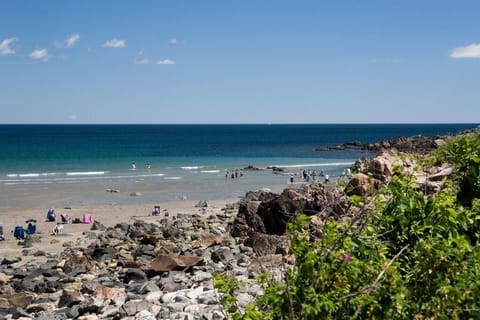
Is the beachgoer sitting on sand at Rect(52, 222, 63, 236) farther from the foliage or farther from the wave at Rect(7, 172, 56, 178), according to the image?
the wave at Rect(7, 172, 56, 178)

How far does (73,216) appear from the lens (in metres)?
26.7

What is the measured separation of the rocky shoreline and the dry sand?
89 centimetres

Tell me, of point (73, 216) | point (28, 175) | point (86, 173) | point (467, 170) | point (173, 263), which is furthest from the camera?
point (86, 173)

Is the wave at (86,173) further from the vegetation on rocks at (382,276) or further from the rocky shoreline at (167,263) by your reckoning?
the vegetation on rocks at (382,276)

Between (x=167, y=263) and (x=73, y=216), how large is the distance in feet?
51.2


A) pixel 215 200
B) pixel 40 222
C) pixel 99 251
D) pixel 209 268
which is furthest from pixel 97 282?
pixel 215 200

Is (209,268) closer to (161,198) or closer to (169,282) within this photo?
(169,282)

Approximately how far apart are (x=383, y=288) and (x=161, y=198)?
100 ft

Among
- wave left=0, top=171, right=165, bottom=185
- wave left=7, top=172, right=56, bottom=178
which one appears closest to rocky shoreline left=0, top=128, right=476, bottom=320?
wave left=0, top=171, right=165, bottom=185

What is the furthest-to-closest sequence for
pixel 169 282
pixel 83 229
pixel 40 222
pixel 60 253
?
pixel 40 222
pixel 83 229
pixel 60 253
pixel 169 282

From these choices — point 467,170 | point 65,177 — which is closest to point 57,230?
point 467,170

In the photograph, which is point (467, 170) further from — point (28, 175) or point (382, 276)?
point (28, 175)

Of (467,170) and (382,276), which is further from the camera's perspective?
(467,170)

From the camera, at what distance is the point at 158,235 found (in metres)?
19.2
